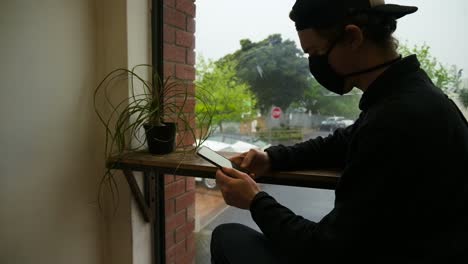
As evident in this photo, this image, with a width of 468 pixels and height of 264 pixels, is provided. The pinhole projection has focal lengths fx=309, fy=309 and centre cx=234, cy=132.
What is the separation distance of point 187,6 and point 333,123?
2.70ft

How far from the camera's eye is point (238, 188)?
82 cm

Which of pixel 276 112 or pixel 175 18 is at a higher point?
pixel 175 18

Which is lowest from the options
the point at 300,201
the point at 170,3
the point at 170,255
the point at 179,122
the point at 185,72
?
the point at 170,255

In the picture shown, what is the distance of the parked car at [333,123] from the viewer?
1187mm

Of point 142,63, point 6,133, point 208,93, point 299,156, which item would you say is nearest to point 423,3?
point 299,156

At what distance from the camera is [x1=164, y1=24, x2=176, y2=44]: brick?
1.29 m

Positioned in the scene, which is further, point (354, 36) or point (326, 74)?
point (326, 74)

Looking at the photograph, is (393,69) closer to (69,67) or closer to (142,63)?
(142,63)

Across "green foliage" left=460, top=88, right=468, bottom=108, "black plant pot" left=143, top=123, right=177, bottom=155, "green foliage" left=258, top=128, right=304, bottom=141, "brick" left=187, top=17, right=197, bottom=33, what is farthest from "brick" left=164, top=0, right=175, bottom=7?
"green foliage" left=460, top=88, right=468, bottom=108

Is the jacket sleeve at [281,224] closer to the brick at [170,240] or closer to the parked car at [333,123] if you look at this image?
the parked car at [333,123]

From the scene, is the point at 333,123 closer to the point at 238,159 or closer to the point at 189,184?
the point at 238,159

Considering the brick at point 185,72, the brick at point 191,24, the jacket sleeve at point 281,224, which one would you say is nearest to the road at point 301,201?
the jacket sleeve at point 281,224

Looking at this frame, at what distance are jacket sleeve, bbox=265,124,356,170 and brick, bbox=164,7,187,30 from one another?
0.73 meters

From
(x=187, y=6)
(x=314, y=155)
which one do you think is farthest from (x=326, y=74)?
(x=187, y=6)
